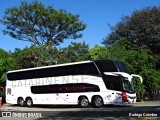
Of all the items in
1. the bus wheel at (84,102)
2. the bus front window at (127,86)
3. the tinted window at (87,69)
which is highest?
the tinted window at (87,69)

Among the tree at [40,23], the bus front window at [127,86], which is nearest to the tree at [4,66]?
the tree at [40,23]

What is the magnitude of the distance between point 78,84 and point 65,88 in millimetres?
1753

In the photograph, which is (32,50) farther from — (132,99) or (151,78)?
(132,99)

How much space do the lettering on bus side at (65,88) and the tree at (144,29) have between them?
64.4ft

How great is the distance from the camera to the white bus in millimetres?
27469

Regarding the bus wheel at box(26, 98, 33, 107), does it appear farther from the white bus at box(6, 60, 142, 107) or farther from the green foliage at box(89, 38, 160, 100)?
the green foliage at box(89, 38, 160, 100)

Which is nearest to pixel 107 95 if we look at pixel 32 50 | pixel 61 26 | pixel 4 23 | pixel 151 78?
pixel 151 78

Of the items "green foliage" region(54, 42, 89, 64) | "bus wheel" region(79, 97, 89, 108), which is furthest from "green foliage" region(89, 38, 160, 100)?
"bus wheel" region(79, 97, 89, 108)

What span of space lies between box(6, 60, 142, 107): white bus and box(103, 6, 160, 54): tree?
19.5m

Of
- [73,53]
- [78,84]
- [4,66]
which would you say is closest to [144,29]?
[73,53]

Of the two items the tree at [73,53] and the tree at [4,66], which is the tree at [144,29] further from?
the tree at [4,66]

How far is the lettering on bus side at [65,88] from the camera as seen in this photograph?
28.6 m

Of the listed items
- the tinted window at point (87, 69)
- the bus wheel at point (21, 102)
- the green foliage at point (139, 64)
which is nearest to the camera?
the tinted window at point (87, 69)

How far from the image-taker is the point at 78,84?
2931cm
